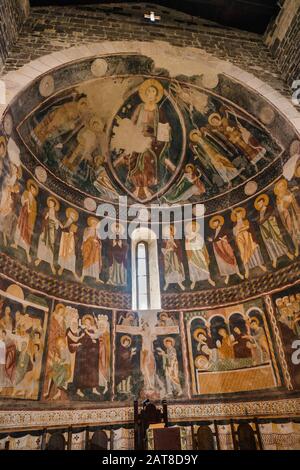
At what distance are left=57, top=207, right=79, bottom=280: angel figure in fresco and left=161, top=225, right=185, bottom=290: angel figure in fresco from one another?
2530mm

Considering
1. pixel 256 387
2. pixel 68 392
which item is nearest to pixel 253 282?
pixel 256 387

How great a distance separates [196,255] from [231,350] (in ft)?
8.66

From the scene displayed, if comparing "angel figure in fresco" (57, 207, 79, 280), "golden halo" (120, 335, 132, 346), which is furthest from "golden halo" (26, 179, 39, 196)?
"golden halo" (120, 335, 132, 346)

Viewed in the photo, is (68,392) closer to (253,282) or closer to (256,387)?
(256,387)

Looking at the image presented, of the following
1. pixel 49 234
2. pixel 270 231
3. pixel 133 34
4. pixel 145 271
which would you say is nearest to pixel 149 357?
pixel 145 271

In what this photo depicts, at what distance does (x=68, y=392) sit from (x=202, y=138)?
7209mm

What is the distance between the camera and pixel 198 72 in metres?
8.07

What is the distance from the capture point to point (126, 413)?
6980 millimetres

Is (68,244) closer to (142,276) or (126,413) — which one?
(142,276)

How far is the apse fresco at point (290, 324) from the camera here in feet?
21.7

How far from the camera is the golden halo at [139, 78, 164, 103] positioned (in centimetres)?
840

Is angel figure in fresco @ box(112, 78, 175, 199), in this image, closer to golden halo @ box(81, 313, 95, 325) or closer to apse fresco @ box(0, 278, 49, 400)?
golden halo @ box(81, 313, 95, 325)

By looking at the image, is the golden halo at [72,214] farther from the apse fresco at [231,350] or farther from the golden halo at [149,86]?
the apse fresco at [231,350]

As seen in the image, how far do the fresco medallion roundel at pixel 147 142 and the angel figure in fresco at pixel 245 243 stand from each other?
2281 mm
